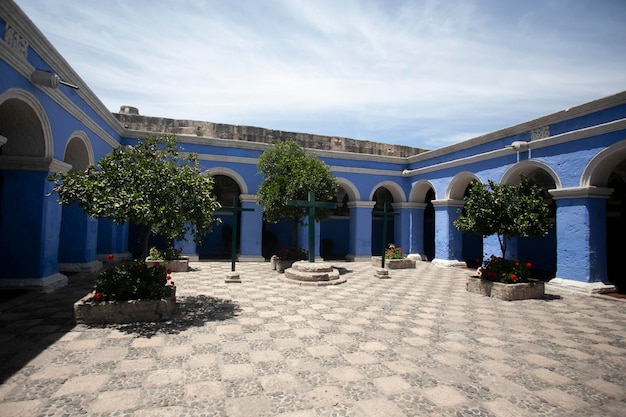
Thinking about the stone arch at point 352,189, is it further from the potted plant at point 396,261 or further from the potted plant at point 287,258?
the potted plant at point 287,258

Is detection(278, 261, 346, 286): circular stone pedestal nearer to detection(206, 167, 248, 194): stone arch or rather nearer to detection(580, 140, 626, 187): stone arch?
detection(206, 167, 248, 194): stone arch

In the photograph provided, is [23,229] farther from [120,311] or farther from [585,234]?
[585,234]

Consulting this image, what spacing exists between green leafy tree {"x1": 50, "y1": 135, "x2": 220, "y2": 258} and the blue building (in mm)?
1907

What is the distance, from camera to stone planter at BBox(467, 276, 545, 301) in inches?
309

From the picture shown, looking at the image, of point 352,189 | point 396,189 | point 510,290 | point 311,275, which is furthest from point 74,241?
point 396,189

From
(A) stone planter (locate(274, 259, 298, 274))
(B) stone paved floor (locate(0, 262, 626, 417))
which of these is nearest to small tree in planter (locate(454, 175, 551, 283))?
(B) stone paved floor (locate(0, 262, 626, 417))

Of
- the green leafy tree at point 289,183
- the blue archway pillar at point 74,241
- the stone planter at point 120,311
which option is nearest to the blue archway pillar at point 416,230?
the green leafy tree at point 289,183

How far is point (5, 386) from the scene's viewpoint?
3.25 metres

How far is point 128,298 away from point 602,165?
1135cm

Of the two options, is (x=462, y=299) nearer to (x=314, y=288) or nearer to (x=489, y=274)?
(x=489, y=274)

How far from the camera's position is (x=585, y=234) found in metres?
8.88

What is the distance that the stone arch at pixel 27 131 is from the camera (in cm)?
683

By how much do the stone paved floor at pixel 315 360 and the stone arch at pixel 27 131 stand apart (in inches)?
123

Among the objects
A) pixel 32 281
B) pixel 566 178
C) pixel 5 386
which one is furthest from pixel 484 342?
pixel 32 281
